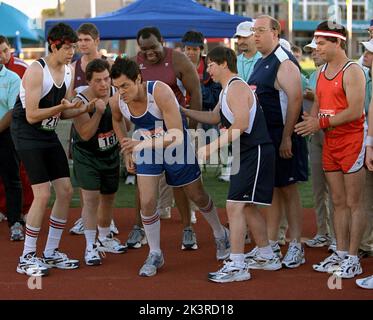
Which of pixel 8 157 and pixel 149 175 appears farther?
pixel 8 157

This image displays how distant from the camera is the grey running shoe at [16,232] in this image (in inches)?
301

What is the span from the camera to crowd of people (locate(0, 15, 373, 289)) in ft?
19.2

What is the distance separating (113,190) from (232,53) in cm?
191

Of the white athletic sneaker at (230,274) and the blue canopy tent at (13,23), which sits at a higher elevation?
the blue canopy tent at (13,23)

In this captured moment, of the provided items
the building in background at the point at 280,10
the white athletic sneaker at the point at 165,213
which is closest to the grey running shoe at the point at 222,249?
the white athletic sneaker at the point at 165,213

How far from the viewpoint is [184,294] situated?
5.45m

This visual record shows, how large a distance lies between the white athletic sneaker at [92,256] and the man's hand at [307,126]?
2126 mm

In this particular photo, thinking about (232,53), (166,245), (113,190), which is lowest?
(166,245)

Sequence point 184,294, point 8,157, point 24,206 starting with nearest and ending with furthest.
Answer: point 184,294, point 8,157, point 24,206

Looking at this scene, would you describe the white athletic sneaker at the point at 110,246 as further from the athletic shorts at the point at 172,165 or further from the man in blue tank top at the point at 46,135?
the athletic shorts at the point at 172,165

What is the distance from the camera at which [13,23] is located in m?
20.5
